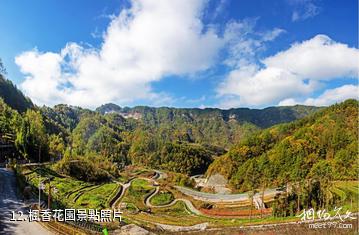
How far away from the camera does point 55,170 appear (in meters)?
61.9

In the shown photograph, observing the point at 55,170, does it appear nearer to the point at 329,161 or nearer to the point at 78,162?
the point at 78,162

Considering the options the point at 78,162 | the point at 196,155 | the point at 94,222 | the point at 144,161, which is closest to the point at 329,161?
the point at 78,162

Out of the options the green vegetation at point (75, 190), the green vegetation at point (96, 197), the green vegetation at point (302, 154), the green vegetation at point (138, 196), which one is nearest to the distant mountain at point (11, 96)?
the green vegetation at point (138, 196)

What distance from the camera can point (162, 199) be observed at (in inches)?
2699

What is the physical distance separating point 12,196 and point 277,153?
78.1 metres

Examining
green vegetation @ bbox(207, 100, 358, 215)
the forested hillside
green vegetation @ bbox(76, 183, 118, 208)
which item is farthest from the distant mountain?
the forested hillside

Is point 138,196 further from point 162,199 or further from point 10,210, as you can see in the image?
point 10,210

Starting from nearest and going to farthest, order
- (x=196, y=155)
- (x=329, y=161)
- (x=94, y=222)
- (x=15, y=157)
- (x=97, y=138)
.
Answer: (x=94, y=222)
(x=15, y=157)
(x=329, y=161)
(x=196, y=155)
(x=97, y=138)

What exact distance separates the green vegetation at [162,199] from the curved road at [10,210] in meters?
34.1

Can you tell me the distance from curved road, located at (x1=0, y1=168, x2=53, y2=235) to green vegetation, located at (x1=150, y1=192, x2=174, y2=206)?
34.1 meters

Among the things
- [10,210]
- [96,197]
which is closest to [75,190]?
[96,197]

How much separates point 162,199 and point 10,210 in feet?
150

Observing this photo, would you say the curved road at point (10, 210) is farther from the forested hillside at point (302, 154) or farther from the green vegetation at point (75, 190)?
the forested hillside at point (302, 154)

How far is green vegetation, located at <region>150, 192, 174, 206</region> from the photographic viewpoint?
66.1m
